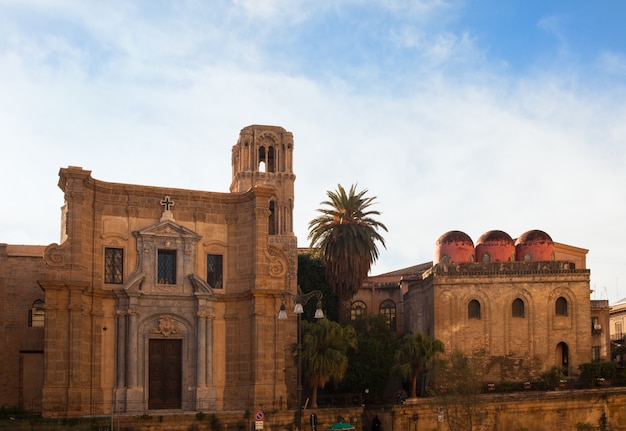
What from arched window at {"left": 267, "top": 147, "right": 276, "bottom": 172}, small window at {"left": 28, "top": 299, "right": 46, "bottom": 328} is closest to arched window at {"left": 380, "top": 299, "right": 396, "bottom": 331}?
arched window at {"left": 267, "top": 147, "right": 276, "bottom": 172}

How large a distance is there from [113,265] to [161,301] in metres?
2.61

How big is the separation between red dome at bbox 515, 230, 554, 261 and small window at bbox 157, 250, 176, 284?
838 inches

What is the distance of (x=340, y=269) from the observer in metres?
51.6

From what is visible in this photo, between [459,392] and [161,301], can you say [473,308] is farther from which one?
[161,301]

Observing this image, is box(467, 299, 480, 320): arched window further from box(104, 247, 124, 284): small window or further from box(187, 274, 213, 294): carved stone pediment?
box(104, 247, 124, 284): small window

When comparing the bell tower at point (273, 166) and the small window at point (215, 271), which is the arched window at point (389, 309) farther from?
the small window at point (215, 271)

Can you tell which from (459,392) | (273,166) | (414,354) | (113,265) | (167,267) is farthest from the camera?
(273,166)

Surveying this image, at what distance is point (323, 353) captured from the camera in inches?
1674

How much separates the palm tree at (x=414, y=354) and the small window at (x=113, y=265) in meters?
14.1

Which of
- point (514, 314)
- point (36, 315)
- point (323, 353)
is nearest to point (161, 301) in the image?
point (323, 353)

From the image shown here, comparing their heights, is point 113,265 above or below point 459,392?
above

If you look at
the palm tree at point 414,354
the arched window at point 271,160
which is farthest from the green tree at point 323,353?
the arched window at point 271,160

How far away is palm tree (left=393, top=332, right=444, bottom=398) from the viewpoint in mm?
43719

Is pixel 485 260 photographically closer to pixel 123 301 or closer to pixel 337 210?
pixel 337 210
